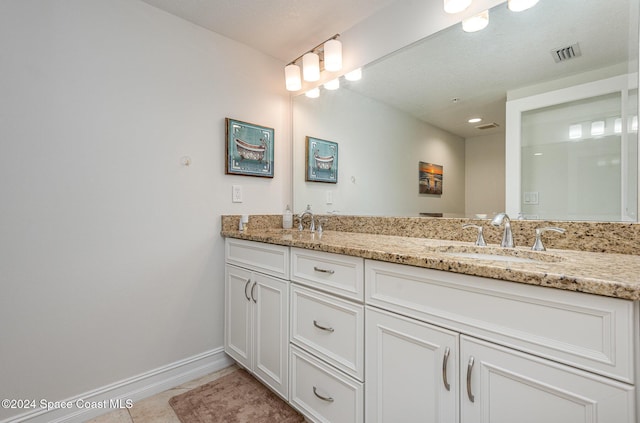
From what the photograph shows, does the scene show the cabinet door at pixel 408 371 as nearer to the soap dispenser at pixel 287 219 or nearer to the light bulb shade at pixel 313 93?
the soap dispenser at pixel 287 219

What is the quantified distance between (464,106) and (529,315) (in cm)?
108

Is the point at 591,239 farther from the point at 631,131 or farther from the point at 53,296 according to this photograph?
the point at 53,296

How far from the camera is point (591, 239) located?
3.58 feet

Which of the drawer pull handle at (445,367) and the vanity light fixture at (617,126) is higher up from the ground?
the vanity light fixture at (617,126)

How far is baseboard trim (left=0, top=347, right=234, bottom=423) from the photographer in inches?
54.6

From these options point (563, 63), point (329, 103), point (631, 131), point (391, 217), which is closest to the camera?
point (631, 131)

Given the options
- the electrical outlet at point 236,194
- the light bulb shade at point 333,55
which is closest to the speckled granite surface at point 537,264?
the electrical outlet at point 236,194

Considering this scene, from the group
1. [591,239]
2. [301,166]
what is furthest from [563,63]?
[301,166]

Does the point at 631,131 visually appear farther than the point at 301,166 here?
No

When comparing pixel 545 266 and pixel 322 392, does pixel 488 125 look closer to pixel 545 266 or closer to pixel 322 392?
pixel 545 266

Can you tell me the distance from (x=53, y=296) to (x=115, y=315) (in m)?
0.29

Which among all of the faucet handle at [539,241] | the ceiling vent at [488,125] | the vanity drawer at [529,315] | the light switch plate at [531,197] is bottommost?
the vanity drawer at [529,315]

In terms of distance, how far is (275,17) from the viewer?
70.3 inches

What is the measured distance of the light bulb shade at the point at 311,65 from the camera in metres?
2.01
